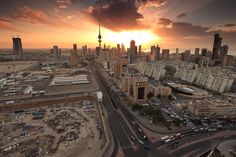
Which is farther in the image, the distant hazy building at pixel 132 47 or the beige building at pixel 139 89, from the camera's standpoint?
the distant hazy building at pixel 132 47

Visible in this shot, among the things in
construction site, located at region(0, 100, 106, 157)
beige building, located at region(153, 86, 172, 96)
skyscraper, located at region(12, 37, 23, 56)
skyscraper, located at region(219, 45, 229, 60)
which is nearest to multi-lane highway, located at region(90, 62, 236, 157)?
construction site, located at region(0, 100, 106, 157)

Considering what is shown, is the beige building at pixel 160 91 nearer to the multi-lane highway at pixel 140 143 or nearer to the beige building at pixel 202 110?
the beige building at pixel 202 110

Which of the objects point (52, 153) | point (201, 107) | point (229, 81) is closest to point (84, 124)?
point (52, 153)

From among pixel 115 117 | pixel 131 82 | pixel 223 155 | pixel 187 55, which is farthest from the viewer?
pixel 187 55

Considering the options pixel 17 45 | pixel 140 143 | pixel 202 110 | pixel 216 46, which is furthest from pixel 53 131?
pixel 17 45

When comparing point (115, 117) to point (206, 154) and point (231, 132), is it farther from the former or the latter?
point (231, 132)

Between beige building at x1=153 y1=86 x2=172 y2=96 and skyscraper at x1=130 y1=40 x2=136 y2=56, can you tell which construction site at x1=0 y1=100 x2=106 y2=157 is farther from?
skyscraper at x1=130 y1=40 x2=136 y2=56

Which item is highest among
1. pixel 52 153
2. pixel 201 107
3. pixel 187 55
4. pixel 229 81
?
pixel 187 55

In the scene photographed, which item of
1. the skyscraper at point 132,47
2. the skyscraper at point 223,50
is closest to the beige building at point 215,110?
the skyscraper at point 223,50
